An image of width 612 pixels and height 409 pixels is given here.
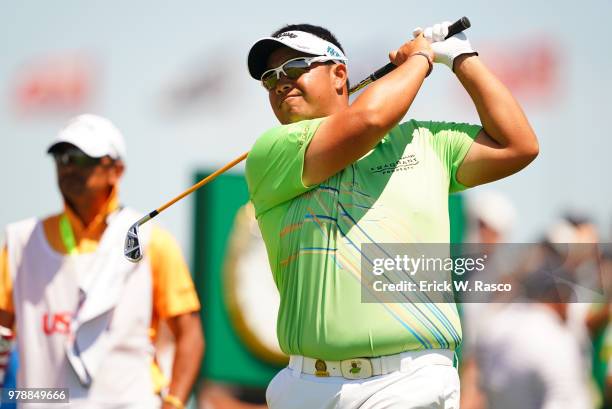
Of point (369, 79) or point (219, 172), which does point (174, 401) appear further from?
point (369, 79)

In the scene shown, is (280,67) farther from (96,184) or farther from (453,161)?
(96,184)

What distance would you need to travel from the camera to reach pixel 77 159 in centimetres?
589

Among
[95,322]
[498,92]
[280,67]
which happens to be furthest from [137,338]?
[498,92]

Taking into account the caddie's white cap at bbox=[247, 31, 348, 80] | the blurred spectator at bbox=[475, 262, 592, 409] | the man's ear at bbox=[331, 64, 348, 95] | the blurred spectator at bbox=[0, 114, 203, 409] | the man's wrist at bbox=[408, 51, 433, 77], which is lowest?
the blurred spectator at bbox=[475, 262, 592, 409]

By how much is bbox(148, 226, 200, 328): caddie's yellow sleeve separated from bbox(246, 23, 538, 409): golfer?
1.73 m

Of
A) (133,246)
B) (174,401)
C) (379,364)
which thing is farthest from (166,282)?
(379,364)

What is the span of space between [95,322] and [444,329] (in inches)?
92.2

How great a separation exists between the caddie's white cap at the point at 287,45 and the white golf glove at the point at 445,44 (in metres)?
0.36

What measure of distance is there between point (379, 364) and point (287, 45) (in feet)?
3.99

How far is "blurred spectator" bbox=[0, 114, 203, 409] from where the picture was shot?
17.9 ft

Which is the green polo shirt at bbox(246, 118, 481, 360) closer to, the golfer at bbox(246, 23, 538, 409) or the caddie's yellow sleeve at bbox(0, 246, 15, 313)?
the golfer at bbox(246, 23, 538, 409)

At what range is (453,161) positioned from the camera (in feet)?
12.9

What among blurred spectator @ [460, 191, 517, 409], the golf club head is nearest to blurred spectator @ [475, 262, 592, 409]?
blurred spectator @ [460, 191, 517, 409]

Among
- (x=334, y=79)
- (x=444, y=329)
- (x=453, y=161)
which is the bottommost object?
(x=444, y=329)
